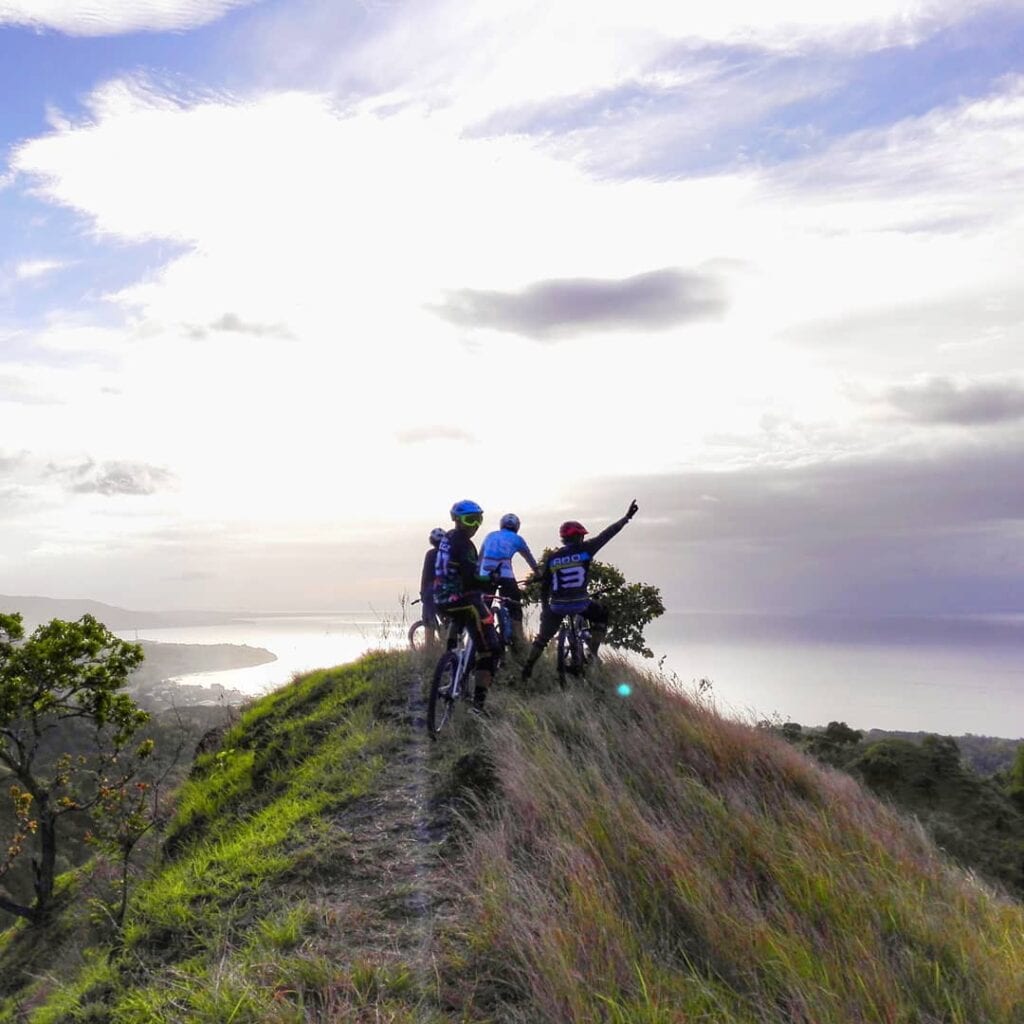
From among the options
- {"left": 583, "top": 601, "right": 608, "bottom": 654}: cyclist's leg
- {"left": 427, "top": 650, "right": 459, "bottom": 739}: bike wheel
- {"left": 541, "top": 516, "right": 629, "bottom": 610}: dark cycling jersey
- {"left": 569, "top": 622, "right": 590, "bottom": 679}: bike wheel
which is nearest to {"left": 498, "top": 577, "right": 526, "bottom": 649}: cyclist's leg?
{"left": 541, "top": 516, "right": 629, "bottom": 610}: dark cycling jersey

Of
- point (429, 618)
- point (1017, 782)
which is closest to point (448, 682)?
point (429, 618)

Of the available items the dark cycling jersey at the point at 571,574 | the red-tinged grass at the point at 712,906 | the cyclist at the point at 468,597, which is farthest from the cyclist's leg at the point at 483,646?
the red-tinged grass at the point at 712,906

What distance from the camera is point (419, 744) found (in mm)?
10383

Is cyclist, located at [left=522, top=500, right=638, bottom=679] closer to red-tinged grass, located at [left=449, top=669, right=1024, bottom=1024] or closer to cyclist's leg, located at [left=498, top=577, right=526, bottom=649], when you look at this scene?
cyclist's leg, located at [left=498, top=577, right=526, bottom=649]

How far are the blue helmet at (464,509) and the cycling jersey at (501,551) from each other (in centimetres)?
173

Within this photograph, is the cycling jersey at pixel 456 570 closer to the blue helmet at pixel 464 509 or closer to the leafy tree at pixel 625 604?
the blue helmet at pixel 464 509

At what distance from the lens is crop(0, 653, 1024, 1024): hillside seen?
4254 millimetres

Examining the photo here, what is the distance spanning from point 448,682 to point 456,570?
1.45 m

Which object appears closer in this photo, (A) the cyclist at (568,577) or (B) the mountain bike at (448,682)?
(B) the mountain bike at (448,682)

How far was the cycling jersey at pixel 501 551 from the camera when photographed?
12.5 metres

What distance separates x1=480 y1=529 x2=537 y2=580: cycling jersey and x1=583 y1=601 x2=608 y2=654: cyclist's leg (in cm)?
133

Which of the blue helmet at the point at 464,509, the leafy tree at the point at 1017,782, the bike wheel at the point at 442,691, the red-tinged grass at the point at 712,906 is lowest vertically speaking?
the leafy tree at the point at 1017,782

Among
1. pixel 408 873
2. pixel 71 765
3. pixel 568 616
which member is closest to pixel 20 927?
pixel 71 765

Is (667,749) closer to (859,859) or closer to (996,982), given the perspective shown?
(859,859)
